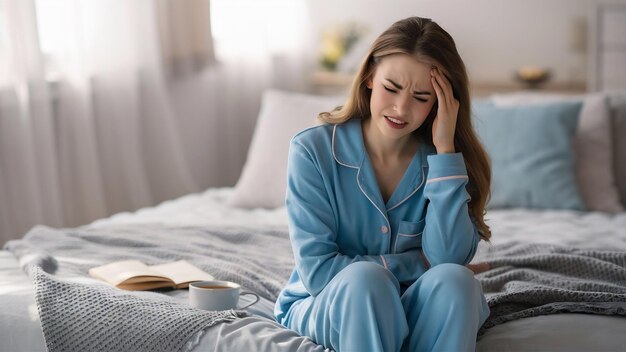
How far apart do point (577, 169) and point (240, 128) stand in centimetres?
168

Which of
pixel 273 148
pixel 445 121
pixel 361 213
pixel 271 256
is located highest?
pixel 445 121

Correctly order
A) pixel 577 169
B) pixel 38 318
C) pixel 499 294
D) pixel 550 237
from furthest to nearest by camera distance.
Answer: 1. pixel 577 169
2. pixel 550 237
3. pixel 499 294
4. pixel 38 318

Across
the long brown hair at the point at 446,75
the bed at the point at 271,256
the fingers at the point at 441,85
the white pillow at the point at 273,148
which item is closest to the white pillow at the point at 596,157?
the bed at the point at 271,256

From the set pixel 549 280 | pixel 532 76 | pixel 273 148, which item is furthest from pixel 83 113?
pixel 532 76

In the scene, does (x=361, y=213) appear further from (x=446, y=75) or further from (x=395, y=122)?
(x=446, y=75)

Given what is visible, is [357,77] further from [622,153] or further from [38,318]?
[622,153]

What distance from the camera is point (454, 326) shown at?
1.51m

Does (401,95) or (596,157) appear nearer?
(401,95)

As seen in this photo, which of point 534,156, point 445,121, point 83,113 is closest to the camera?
point 445,121

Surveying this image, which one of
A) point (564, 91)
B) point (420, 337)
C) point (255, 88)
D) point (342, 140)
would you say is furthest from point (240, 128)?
point (420, 337)

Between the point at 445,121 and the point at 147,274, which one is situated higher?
the point at 445,121

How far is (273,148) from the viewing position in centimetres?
326

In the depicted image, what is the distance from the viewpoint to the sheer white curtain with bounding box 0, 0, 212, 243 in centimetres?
289

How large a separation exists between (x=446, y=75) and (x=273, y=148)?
1.58 meters
